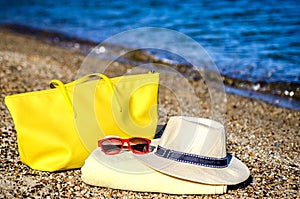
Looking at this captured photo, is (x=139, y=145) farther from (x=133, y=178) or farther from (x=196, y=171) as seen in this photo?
(x=196, y=171)

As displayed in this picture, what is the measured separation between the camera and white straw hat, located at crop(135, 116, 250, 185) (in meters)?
3.24

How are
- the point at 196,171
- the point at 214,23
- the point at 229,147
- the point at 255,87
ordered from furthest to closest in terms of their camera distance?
1. the point at 214,23
2. the point at 255,87
3. the point at 229,147
4. the point at 196,171

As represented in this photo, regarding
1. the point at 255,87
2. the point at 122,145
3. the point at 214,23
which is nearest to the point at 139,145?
the point at 122,145

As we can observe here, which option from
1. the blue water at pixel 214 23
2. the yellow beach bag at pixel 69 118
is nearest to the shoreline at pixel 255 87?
the blue water at pixel 214 23

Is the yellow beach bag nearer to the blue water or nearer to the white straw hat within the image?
the white straw hat

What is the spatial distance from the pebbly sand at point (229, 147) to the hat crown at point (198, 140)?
321 mm

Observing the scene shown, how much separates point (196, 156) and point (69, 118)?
992 mm

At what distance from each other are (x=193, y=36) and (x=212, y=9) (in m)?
3.68

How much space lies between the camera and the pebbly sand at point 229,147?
3.35m

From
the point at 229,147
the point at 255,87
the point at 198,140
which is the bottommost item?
the point at 229,147

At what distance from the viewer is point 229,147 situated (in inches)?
168

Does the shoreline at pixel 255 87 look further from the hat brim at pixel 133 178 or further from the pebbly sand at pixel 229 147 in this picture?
the hat brim at pixel 133 178

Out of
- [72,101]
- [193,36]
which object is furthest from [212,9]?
[72,101]

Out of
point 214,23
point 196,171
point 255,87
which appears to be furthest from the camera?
point 214,23
